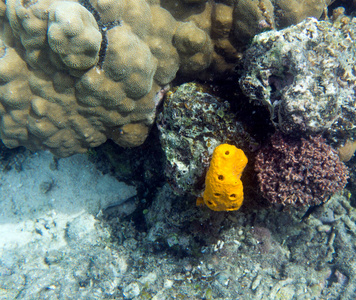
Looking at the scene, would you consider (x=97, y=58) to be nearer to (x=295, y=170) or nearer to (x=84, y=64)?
(x=84, y=64)

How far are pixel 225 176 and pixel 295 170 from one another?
1.04m

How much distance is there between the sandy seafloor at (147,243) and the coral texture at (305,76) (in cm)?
165

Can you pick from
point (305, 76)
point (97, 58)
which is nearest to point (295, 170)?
point (305, 76)

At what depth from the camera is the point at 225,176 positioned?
2.65m

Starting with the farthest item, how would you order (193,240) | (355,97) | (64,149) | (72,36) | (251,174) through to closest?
1. (193,240)
2. (64,149)
3. (251,174)
4. (355,97)
5. (72,36)

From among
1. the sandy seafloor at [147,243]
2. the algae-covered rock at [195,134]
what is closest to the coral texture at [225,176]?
the algae-covered rock at [195,134]

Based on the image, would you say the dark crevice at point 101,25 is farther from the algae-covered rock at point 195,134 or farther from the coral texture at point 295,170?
the coral texture at point 295,170

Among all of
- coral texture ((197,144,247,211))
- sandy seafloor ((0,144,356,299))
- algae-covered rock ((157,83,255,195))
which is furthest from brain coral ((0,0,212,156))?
sandy seafloor ((0,144,356,299))

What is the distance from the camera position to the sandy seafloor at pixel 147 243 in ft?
13.7

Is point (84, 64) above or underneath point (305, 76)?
underneath

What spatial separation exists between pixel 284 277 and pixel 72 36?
17.1ft

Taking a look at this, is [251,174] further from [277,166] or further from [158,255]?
[158,255]

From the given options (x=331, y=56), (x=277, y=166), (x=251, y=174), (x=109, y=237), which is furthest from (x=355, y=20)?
(x=109, y=237)

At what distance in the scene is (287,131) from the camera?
2.72 meters
